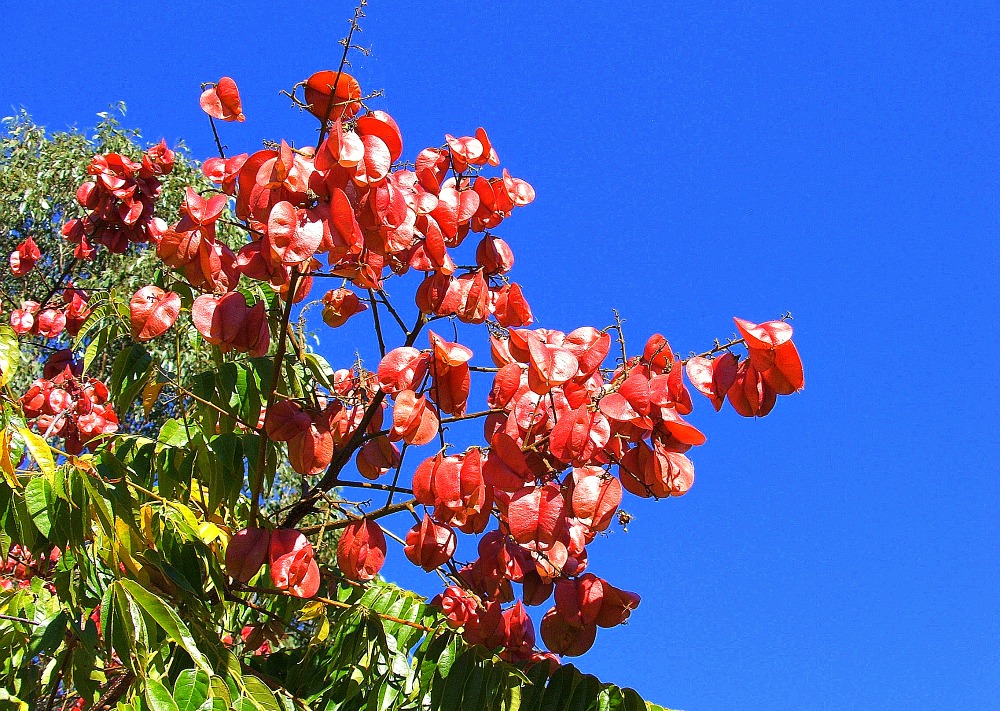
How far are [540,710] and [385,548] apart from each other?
1.72ft

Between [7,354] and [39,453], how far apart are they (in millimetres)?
389

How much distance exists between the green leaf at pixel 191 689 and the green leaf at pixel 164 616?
0.07 feet

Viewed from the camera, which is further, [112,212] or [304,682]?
[112,212]

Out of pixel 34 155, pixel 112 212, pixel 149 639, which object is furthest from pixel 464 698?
pixel 34 155

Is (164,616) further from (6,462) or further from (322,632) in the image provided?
(322,632)

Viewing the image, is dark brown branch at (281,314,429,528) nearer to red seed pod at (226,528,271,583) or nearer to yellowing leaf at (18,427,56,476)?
red seed pod at (226,528,271,583)

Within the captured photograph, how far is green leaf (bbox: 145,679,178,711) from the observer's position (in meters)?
1.72

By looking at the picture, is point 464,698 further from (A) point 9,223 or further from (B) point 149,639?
(A) point 9,223

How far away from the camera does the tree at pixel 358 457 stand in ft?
6.18

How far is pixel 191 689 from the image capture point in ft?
5.82

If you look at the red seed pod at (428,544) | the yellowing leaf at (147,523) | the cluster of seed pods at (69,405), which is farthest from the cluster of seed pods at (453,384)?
the cluster of seed pods at (69,405)

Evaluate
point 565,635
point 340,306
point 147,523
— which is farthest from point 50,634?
point 565,635

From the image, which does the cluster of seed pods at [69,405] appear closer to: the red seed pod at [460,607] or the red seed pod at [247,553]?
the red seed pod at [247,553]

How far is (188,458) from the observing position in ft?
8.32
